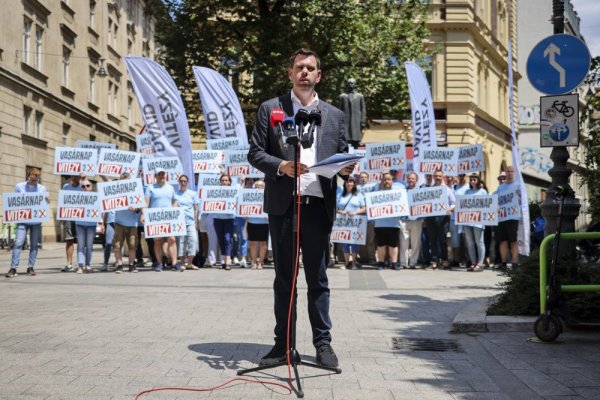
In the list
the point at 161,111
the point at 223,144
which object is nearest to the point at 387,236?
the point at 223,144


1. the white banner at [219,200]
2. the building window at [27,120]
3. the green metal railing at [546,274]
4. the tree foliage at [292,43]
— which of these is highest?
the tree foliage at [292,43]

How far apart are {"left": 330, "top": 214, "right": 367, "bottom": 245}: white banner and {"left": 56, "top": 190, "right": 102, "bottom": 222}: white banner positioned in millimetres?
4619

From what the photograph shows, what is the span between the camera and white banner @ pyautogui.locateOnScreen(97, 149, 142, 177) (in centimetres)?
1727

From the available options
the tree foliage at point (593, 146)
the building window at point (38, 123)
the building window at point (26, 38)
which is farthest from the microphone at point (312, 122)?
the building window at point (38, 123)

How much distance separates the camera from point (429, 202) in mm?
16547

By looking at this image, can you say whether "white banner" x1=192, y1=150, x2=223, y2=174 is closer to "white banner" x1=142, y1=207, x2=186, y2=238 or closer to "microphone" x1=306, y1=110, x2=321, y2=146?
"white banner" x1=142, y1=207, x2=186, y2=238

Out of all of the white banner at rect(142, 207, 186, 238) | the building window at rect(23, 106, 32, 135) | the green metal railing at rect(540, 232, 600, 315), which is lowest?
the green metal railing at rect(540, 232, 600, 315)

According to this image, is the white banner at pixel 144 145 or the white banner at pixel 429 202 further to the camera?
the white banner at pixel 144 145

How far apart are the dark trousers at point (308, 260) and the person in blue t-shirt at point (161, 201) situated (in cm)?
1005

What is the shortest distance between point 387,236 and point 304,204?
11.2 m

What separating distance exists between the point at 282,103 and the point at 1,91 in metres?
24.9

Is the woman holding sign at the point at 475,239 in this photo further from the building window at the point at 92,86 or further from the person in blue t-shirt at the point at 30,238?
the building window at the point at 92,86

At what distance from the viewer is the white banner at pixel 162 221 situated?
1538 centimetres

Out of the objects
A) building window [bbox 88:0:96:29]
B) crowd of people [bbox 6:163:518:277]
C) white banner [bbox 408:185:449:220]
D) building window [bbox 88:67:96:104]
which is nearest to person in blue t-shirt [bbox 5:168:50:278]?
crowd of people [bbox 6:163:518:277]
